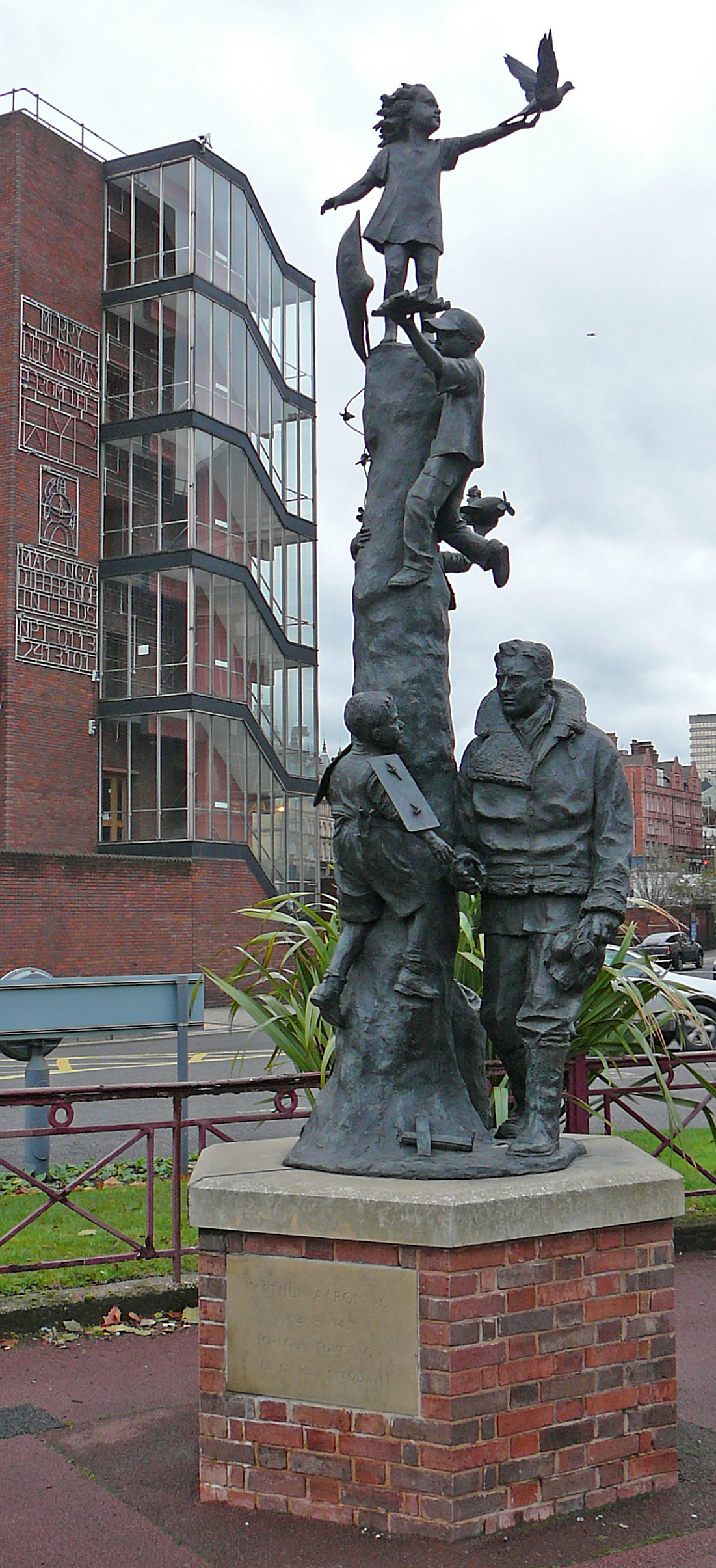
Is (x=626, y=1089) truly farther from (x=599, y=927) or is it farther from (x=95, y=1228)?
(x=95, y=1228)

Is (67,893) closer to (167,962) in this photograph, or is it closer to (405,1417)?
(167,962)

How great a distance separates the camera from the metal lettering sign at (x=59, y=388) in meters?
28.3

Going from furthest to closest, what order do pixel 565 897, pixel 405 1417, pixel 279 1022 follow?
1. pixel 279 1022
2. pixel 565 897
3. pixel 405 1417

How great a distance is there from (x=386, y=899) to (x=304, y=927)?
291 cm

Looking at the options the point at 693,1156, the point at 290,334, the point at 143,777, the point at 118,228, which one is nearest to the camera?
the point at 693,1156

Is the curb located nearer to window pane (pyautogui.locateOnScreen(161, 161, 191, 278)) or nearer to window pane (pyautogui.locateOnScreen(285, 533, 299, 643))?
window pane (pyautogui.locateOnScreen(285, 533, 299, 643))

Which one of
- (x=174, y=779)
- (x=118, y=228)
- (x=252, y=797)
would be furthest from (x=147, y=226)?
(x=252, y=797)

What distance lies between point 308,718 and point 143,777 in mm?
5530

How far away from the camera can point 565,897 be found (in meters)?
4.78

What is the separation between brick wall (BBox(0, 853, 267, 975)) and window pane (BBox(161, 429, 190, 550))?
7.19m

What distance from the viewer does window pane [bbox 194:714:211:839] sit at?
1113 inches

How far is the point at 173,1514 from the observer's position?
13.6ft

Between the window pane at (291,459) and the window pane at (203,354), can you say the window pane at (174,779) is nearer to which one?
the window pane at (203,354)

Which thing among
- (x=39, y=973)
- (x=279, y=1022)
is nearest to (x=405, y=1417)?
(x=279, y=1022)
